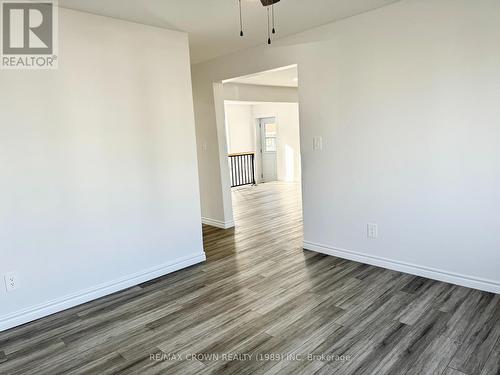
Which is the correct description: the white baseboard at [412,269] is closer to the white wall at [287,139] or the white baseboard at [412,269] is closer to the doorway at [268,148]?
the white wall at [287,139]

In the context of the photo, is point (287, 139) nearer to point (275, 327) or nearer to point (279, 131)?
point (279, 131)

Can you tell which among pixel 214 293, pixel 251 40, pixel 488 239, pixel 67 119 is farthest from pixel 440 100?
pixel 67 119

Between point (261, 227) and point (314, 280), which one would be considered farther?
point (261, 227)

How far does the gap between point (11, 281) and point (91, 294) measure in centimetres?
63

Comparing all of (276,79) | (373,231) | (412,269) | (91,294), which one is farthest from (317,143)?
(276,79)

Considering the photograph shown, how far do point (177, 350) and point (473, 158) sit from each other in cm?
263

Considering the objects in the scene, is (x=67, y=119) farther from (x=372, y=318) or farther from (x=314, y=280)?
(x=372, y=318)

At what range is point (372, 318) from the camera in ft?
8.14

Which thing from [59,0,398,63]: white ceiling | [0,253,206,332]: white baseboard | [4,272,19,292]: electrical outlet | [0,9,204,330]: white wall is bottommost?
[0,253,206,332]: white baseboard

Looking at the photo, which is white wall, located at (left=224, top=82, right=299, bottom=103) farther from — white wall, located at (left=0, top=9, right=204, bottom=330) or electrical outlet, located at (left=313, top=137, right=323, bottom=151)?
electrical outlet, located at (left=313, top=137, right=323, bottom=151)

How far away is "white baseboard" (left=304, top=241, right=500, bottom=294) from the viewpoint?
2.77 meters

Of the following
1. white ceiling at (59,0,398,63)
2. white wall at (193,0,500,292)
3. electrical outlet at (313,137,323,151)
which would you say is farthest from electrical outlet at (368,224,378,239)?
white ceiling at (59,0,398,63)

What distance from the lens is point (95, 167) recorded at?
2953 millimetres

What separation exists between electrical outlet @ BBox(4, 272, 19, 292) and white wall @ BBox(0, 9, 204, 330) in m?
0.04
